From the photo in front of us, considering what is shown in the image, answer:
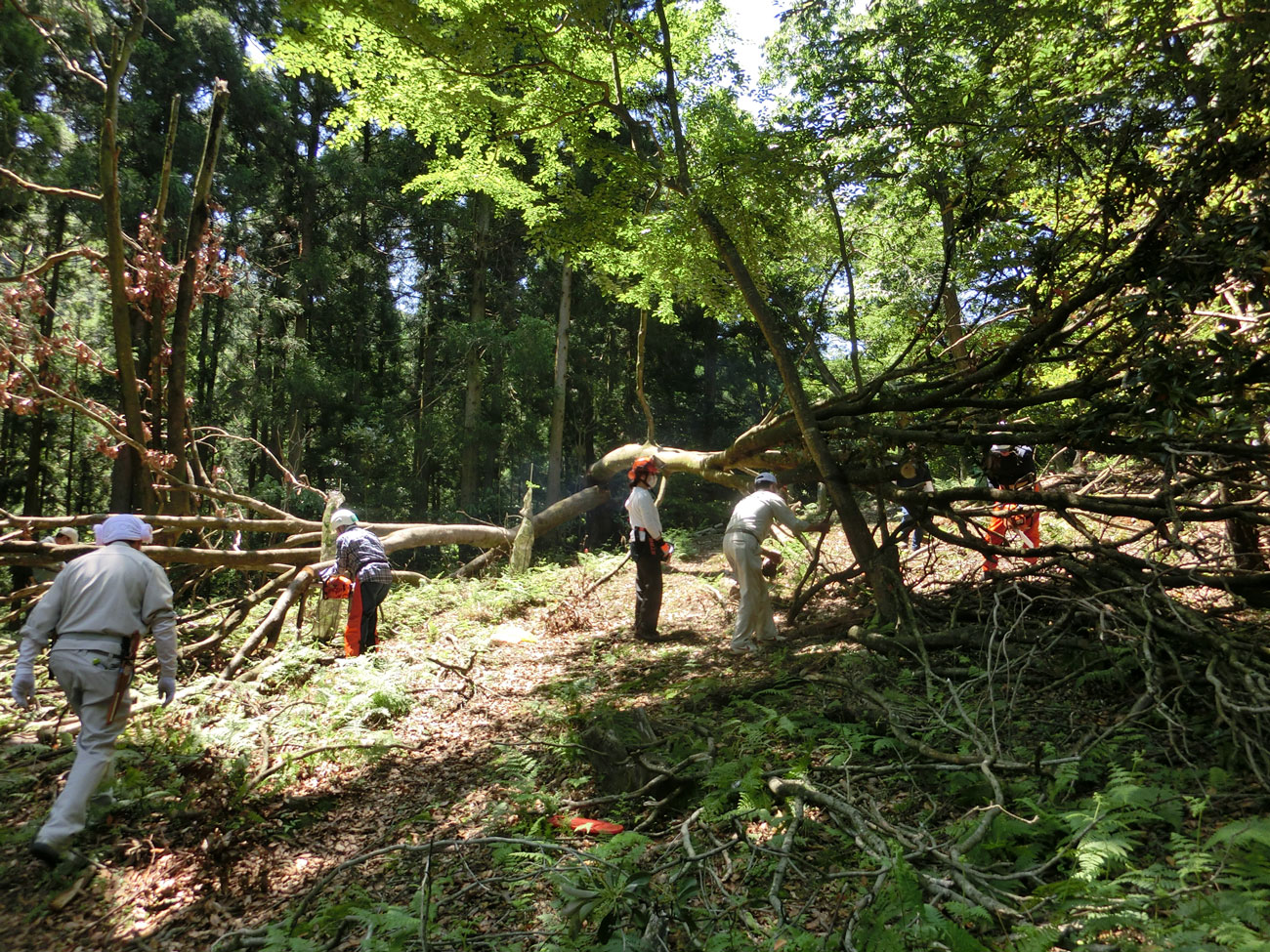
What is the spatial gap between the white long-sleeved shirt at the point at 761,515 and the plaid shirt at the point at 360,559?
3.88m

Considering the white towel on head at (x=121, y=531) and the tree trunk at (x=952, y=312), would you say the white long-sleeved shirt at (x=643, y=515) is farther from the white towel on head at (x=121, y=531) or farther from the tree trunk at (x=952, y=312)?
the white towel on head at (x=121, y=531)

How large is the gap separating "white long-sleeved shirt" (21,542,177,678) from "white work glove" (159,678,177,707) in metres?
0.04

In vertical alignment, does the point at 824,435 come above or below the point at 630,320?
below

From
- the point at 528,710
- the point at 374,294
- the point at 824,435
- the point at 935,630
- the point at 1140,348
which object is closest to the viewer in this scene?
the point at 1140,348

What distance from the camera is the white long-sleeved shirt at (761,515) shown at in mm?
7453

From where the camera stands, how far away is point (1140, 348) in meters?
4.66

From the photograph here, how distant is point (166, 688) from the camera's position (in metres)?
4.94

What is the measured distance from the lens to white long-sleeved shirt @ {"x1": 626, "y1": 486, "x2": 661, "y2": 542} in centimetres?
821

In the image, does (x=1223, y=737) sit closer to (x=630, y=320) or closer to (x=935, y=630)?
(x=935, y=630)

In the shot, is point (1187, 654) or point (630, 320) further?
point (630, 320)

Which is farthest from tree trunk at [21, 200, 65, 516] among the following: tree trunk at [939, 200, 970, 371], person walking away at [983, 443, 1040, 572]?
person walking away at [983, 443, 1040, 572]

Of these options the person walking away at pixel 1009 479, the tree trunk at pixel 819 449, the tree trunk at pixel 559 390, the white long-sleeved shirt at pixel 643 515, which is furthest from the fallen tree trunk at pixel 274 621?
the tree trunk at pixel 559 390

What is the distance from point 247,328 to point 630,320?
1204cm

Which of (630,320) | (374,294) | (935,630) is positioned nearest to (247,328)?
(374,294)
